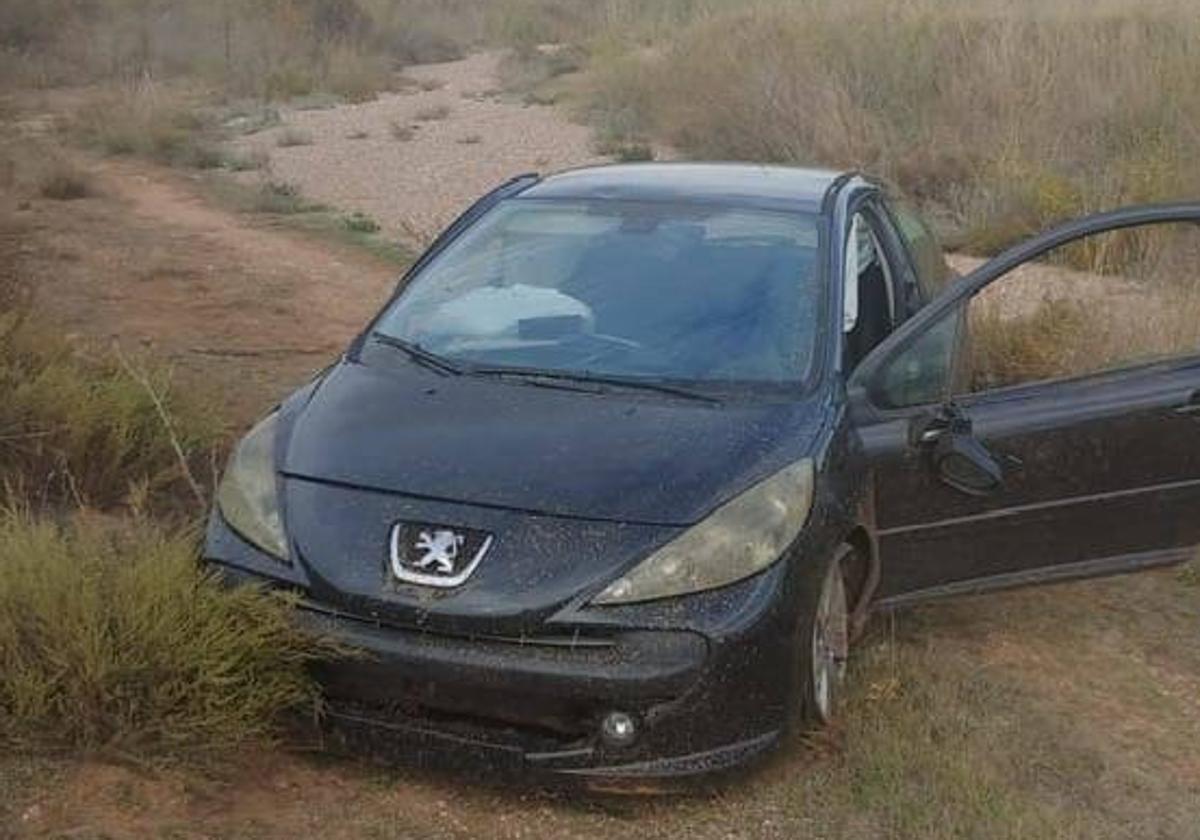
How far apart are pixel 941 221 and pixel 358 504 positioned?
10.4m

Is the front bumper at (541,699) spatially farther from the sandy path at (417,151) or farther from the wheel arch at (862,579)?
the sandy path at (417,151)

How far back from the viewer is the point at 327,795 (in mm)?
3854

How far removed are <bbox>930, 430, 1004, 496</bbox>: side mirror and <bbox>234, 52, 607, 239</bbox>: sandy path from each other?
29.8ft

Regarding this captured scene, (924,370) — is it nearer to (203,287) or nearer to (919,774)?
(919,774)

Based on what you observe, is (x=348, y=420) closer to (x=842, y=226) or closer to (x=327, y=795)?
(x=327, y=795)

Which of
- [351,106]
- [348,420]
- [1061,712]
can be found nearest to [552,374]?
[348,420]

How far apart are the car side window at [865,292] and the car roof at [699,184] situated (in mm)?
190

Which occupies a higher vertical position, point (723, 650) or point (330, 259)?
point (723, 650)

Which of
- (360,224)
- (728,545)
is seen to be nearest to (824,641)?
(728,545)

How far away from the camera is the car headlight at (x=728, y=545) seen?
3758 mm

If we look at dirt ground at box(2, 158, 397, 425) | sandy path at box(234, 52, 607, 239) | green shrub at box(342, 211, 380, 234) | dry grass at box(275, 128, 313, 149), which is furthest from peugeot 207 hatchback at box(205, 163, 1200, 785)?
dry grass at box(275, 128, 313, 149)

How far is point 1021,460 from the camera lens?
185 inches

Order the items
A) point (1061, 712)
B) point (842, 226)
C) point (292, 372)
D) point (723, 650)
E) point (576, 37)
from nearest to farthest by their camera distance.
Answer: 1. point (723, 650)
2. point (1061, 712)
3. point (842, 226)
4. point (292, 372)
5. point (576, 37)

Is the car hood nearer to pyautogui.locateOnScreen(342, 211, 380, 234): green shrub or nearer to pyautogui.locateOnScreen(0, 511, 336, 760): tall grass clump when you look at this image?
pyautogui.locateOnScreen(0, 511, 336, 760): tall grass clump
